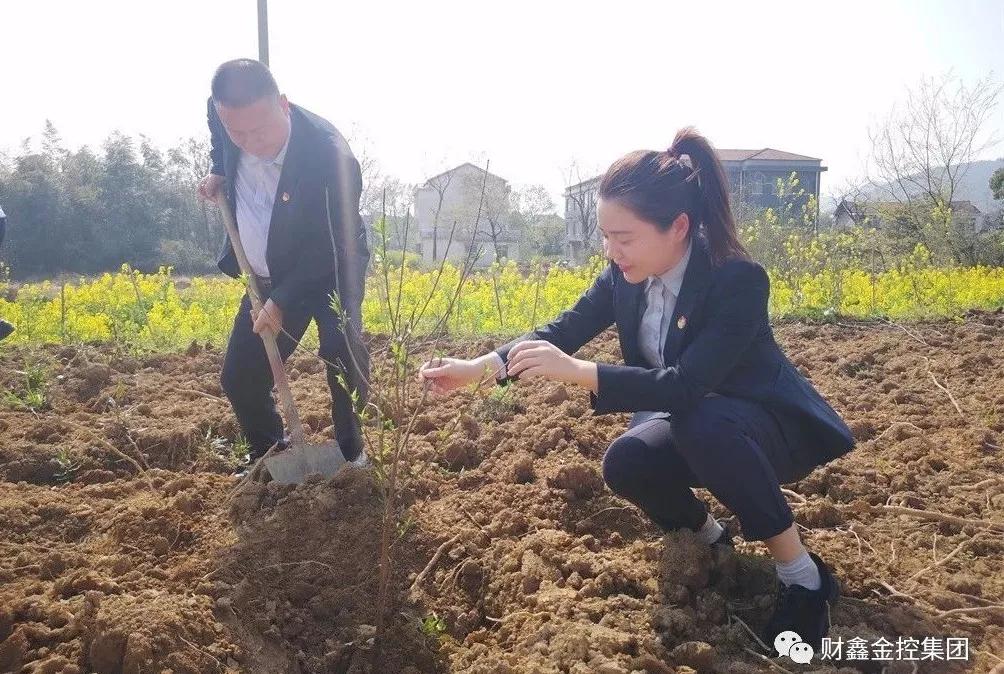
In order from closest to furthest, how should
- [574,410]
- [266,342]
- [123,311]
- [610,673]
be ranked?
1. [610,673]
2. [266,342]
3. [574,410]
4. [123,311]

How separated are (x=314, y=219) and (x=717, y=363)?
169 cm

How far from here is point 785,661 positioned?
5.73 feet

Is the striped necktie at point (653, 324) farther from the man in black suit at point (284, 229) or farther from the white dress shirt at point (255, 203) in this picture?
the white dress shirt at point (255, 203)

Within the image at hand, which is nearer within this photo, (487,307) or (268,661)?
(268,661)

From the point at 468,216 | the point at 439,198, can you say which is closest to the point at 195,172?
the point at 468,216

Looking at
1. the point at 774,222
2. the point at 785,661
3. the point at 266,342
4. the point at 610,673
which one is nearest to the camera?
the point at 610,673

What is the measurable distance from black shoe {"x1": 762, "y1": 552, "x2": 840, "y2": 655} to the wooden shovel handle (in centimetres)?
186

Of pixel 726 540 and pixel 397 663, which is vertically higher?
pixel 726 540

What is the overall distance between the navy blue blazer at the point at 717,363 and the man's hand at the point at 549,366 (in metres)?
0.04

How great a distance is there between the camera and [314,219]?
2842 millimetres

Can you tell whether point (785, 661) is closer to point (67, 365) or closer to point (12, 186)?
point (67, 365)

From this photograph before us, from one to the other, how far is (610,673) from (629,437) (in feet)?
2.35

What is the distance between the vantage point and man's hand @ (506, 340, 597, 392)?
184 cm

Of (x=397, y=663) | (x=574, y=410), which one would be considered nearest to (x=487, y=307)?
(x=574, y=410)
